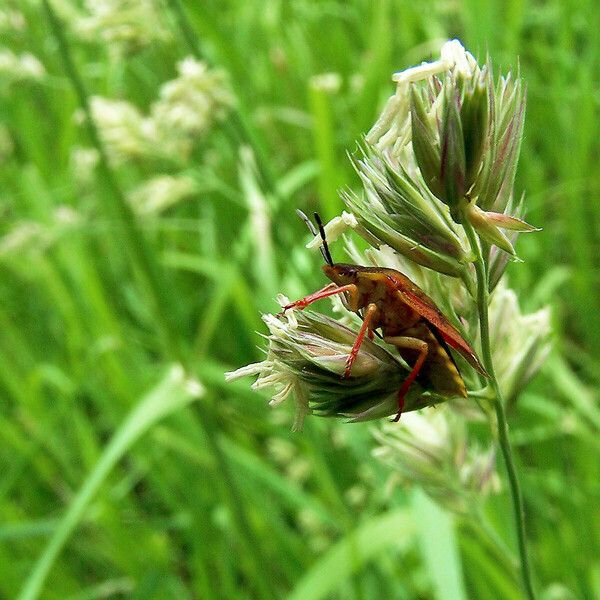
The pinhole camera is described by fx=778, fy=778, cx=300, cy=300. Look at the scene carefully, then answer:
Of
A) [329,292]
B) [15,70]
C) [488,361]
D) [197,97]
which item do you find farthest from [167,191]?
[488,361]

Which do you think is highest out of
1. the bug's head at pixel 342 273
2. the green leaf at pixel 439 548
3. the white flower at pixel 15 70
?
the white flower at pixel 15 70

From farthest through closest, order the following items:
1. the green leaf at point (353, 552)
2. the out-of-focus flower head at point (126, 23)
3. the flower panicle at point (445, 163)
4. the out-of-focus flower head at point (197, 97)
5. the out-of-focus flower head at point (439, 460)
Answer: the out-of-focus flower head at point (126, 23) < the out-of-focus flower head at point (197, 97) < the green leaf at point (353, 552) < the out-of-focus flower head at point (439, 460) < the flower panicle at point (445, 163)

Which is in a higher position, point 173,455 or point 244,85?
point 244,85

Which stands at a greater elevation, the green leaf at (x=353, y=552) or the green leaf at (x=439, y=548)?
the green leaf at (x=439, y=548)

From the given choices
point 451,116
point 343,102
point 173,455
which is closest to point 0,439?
point 173,455

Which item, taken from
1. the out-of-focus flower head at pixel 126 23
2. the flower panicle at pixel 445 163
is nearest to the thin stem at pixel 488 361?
the flower panicle at pixel 445 163

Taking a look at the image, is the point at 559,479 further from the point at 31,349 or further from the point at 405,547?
the point at 31,349

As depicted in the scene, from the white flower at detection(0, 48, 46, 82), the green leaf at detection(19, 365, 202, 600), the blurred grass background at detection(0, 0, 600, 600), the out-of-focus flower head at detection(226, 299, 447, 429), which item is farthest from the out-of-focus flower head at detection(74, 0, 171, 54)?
the out-of-focus flower head at detection(226, 299, 447, 429)

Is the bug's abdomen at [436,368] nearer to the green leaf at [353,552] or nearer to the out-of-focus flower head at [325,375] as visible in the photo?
the out-of-focus flower head at [325,375]
